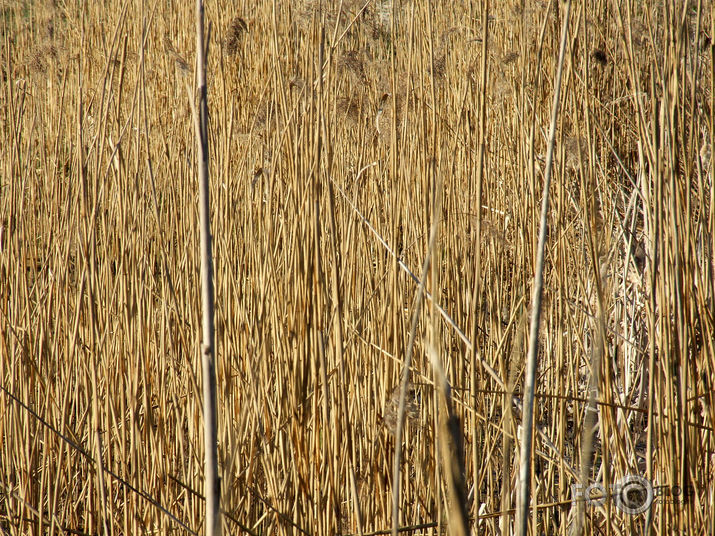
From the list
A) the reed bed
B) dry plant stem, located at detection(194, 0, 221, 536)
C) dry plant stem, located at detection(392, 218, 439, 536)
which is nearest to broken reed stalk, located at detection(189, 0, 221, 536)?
dry plant stem, located at detection(194, 0, 221, 536)

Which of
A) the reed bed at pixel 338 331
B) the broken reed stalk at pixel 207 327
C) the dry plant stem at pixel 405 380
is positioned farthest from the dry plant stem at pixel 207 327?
the reed bed at pixel 338 331

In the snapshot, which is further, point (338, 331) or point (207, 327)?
point (338, 331)

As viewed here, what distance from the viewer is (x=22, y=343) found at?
1109mm

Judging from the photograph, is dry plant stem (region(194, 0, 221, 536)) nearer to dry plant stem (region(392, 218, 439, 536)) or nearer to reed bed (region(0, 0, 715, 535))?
dry plant stem (region(392, 218, 439, 536))

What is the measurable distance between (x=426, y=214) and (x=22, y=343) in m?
0.77

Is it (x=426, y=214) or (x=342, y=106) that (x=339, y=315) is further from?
(x=342, y=106)

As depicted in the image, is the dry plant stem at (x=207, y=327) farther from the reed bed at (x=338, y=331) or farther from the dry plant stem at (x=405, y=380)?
the reed bed at (x=338, y=331)

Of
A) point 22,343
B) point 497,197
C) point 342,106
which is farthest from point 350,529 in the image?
point 497,197

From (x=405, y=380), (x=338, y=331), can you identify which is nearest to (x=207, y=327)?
(x=405, y=380)

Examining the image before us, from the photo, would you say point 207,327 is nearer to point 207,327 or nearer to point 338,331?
point 207,327

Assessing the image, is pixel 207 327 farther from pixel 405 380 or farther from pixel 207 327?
pixel 405 380

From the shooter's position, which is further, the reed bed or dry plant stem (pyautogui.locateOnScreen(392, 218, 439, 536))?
the reed bed

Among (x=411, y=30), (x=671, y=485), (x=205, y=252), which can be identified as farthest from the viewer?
(x=411, y=30)

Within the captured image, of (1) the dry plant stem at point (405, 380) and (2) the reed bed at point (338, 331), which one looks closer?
(1) the dry plant stem at point (405, 380)
